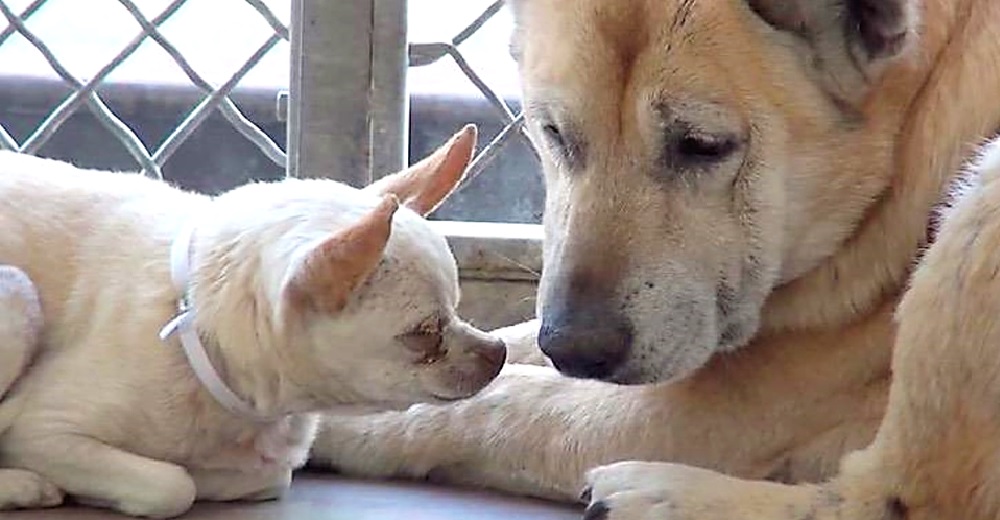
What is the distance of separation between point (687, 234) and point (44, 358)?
710 mm

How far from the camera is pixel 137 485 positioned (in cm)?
173

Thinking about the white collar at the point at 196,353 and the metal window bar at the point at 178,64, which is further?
the metal window bar at the point at 178,64

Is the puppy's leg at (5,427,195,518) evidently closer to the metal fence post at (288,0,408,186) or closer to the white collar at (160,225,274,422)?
the white collar at (160,225,274,422)

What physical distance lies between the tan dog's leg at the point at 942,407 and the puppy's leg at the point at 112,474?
1.81ft

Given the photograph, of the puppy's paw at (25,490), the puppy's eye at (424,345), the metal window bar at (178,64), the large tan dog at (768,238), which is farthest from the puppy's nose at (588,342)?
the metal window bar at (178,64)

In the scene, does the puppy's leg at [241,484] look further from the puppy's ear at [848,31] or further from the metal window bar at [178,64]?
the metal window bar at [178,64]

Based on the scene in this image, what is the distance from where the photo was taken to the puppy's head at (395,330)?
5.57ft

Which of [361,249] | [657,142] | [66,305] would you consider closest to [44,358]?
[66,305]

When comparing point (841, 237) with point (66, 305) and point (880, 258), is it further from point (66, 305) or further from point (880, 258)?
point (66, 305)

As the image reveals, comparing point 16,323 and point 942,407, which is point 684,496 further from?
point 16,323

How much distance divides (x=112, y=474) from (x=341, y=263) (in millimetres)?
357

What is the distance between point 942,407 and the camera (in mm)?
1577

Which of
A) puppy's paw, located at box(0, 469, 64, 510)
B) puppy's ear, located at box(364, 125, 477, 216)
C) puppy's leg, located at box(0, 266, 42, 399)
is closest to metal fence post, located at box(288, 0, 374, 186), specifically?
puppy's ear, located at box(364, 125, 477, 216)

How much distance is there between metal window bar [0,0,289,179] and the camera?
2.78 m
